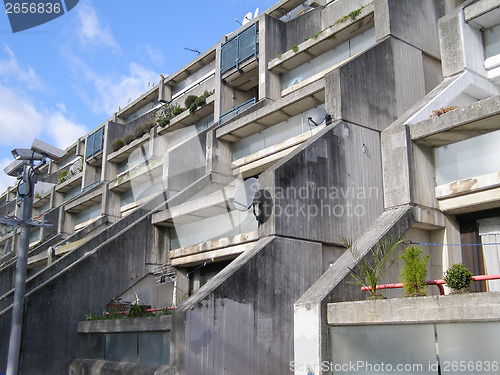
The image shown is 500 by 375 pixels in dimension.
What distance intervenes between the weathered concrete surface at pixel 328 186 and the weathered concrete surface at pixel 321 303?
1926mm

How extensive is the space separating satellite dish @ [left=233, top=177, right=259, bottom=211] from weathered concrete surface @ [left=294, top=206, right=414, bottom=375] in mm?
2957

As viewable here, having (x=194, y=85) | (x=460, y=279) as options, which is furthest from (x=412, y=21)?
(x=194, y=85)

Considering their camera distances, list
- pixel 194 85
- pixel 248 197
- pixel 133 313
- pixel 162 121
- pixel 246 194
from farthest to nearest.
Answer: pixel 194 85, pixel 162 121, pixel 133 313, pixel 246 194, pixel 248 197

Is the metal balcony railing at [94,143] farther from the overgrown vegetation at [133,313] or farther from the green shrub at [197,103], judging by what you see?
the overgrown vegetation at [133,313]

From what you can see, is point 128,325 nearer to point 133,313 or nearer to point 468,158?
point 133,313

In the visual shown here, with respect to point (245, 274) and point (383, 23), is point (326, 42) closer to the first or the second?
point (383, 23)

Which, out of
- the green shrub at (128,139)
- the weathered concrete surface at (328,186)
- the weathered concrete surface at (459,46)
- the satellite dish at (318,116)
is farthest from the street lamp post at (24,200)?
the green shrub at (128,139)

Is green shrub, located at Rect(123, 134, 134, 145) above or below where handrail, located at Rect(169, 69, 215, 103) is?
below

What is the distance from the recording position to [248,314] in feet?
38.8

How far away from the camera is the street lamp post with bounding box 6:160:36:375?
448 inches

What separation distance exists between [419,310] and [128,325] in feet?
25.0

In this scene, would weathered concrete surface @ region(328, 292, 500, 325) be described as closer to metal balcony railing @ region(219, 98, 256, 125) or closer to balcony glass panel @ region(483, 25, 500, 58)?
balcony glass panel @ region(483, 25, 500, 58)

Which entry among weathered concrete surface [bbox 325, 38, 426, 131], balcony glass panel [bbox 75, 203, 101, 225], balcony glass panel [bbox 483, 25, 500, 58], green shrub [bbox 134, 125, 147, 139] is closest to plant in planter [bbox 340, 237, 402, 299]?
weathered concrete surface [bbox 325, 38, 426, 131]

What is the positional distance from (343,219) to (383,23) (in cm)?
689
